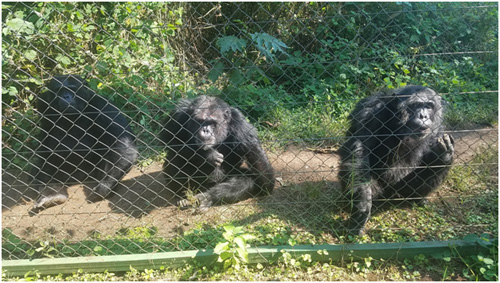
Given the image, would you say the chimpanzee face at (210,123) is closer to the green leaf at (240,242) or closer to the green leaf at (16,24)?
the green leaf at (240,242)

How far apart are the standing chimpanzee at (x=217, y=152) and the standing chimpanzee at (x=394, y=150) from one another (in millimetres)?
1014

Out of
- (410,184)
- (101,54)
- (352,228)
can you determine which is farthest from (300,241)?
(101,54)

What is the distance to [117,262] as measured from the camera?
11.7 ft

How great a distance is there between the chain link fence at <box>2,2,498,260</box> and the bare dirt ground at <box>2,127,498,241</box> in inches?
0.8

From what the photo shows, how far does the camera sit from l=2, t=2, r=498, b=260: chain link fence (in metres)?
3.95

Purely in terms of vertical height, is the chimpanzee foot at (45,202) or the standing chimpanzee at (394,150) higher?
the standing chimpanzee at (394,150)

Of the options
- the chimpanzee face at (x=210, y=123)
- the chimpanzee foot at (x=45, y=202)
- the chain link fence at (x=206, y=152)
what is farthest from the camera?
the chimpanzee foot at (x=45, y=202)

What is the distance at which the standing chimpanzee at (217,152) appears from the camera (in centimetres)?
459

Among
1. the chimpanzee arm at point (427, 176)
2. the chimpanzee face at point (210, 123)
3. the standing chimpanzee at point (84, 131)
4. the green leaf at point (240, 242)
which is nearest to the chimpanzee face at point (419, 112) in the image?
the chimpanzee arm at point (427, 176)

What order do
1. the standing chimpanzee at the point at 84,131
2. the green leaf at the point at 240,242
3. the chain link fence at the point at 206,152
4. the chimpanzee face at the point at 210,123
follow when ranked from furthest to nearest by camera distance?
the standing chimpanzee at the point at 84,131, the chimpanzee face at the point at 210,123, the chain link fence at the point at 206,152, the green leaf at the point at 240,242

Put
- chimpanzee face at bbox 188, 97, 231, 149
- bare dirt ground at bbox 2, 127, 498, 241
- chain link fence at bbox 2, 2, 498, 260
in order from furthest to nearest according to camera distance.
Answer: chimpanzee face at bbox 188, 97, 231, 149 < bare dirt ground at bbox 2, 127, 498, 241 < chain link fence at bbox 2, 2, 498, 260

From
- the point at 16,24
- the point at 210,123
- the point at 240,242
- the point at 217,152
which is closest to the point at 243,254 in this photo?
the point at 240,242

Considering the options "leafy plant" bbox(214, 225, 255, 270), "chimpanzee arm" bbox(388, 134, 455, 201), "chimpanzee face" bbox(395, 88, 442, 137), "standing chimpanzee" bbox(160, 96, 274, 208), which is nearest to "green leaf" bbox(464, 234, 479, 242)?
"chimpanzee arm" bbox(388, 134, 455, 201)

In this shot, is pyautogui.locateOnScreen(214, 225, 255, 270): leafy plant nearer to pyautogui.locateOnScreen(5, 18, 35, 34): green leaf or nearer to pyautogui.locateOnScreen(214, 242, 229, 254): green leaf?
pyautogui.locateOnScreen(214, 242, 229, 254): green leaf
